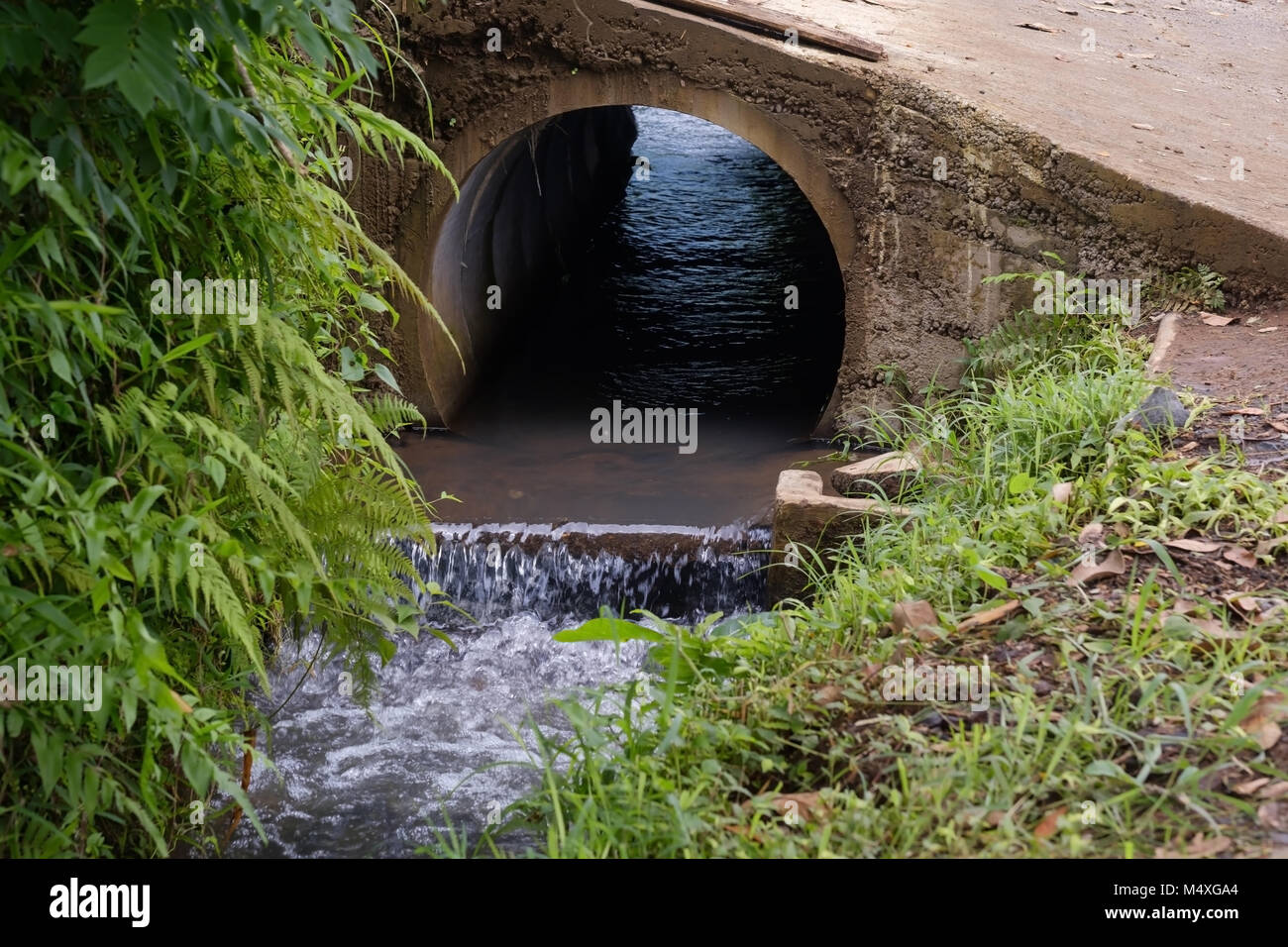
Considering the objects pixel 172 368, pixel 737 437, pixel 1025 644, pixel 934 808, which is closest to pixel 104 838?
pixel 172 368

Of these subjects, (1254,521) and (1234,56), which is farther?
(1234,56)

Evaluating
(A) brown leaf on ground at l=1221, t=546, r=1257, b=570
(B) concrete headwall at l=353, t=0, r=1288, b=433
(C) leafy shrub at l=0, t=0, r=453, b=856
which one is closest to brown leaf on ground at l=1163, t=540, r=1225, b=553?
(A) brown leaf on ground at l=1221, t=546, r=1257, b=570

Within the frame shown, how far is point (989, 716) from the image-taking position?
2842 millimetres

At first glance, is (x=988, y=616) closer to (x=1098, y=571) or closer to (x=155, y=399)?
(x=1098, y=571)

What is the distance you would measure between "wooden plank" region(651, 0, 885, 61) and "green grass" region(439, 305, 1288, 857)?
312 centimetres

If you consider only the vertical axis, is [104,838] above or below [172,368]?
below

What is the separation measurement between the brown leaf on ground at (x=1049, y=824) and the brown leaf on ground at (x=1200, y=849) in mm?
196

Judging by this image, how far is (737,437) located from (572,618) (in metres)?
1.95

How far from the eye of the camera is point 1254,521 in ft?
11.4

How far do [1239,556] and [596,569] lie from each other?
302 cm

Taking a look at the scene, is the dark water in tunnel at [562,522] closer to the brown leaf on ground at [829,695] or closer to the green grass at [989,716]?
the green grass at [989,716]

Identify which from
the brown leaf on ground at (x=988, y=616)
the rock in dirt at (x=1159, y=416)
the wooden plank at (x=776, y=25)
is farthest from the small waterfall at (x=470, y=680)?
the wooden plank at (x=776, y=25)

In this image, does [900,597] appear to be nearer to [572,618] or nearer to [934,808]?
[934,808]

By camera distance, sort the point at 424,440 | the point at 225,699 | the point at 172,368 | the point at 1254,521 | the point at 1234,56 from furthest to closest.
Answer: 1. the point at 1234,56
2. the point at 424,440
3. the point at 225,699
4. the point at 1254,521
5. the point at 172,368
